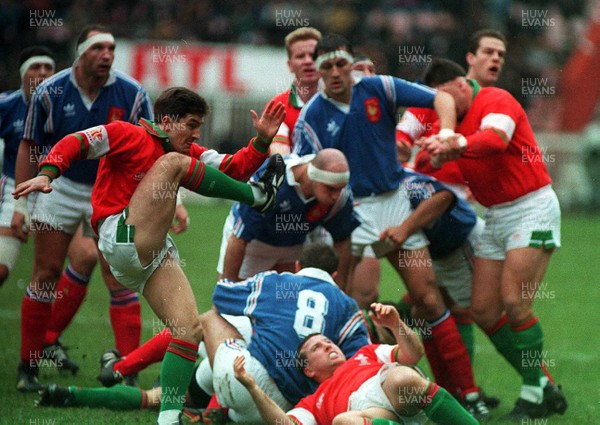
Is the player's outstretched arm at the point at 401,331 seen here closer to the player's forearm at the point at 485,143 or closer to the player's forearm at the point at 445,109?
the player's forearm at the point at 485,143

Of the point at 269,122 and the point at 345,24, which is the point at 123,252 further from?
the point at 345,24

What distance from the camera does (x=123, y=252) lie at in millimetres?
5047

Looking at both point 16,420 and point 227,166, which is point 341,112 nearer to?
point 227,166

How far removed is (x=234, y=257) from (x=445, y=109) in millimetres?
1746

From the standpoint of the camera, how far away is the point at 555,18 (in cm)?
2066

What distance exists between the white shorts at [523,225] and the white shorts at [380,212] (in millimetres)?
458

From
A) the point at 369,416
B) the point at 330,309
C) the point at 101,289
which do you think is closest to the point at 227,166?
A: the point at 330,309

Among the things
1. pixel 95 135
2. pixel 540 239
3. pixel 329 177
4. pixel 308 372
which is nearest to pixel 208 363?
pixel 308 372

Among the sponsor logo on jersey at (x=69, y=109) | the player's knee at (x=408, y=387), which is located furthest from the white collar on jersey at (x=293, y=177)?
the player's knee at (x=408, y=387)

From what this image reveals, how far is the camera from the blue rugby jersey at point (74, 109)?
22.4 ft

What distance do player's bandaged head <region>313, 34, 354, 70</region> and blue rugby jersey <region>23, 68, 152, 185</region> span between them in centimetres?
128

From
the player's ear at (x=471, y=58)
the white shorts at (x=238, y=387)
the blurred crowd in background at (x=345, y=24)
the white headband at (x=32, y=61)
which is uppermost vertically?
the blurred crowd in background at (x=345, y=24)

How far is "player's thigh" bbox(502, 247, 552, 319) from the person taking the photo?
6215 millimetres

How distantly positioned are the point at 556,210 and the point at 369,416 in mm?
2292
